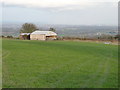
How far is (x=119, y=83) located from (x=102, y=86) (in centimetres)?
82

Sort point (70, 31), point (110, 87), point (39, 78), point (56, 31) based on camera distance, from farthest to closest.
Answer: point (56, 31) < point (70, 31) < point (39, 78) < point (110, 87)

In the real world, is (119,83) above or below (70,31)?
below

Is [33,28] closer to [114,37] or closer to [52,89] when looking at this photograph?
[114,37]

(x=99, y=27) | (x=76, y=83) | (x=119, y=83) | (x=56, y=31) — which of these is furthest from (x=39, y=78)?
(x=56, y=31)

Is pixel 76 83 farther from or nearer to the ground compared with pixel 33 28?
nearer to the ground

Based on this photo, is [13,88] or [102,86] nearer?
[13,88]

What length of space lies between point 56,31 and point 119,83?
1959 inches

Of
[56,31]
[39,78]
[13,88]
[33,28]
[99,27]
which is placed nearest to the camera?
[13,88]

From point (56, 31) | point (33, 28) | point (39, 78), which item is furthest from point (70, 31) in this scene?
point (39, 78)

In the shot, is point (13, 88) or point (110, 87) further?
point (110, 87)

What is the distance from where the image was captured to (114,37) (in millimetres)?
39344

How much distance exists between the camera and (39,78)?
23.5 feet

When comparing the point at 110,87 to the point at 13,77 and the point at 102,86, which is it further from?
the point at 13,77

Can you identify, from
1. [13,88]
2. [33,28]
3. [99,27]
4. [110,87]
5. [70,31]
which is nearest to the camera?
[13,88]
